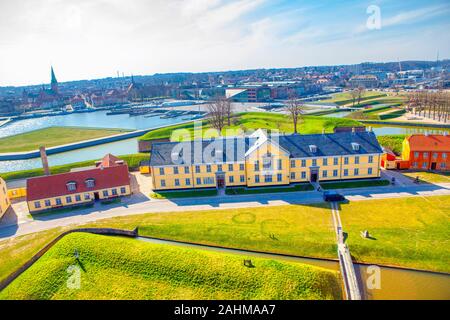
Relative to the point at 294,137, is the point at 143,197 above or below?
below

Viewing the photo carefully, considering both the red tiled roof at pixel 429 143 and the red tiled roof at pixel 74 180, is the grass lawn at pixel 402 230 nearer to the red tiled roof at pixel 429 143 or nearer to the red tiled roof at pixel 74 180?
the red tiled roof at pixel 429 143

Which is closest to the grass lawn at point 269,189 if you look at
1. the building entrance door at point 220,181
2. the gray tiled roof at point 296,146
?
the building entrance door at point 220,181

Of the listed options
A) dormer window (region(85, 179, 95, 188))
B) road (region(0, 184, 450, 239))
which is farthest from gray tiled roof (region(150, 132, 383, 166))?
dormer window (region(85, 179, 95, 188))

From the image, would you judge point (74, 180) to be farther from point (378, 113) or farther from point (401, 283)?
point (378, 113)

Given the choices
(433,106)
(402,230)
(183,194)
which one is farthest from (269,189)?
(433,106)

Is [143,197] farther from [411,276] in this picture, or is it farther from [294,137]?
[411,276]

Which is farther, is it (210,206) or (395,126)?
(395,126)
